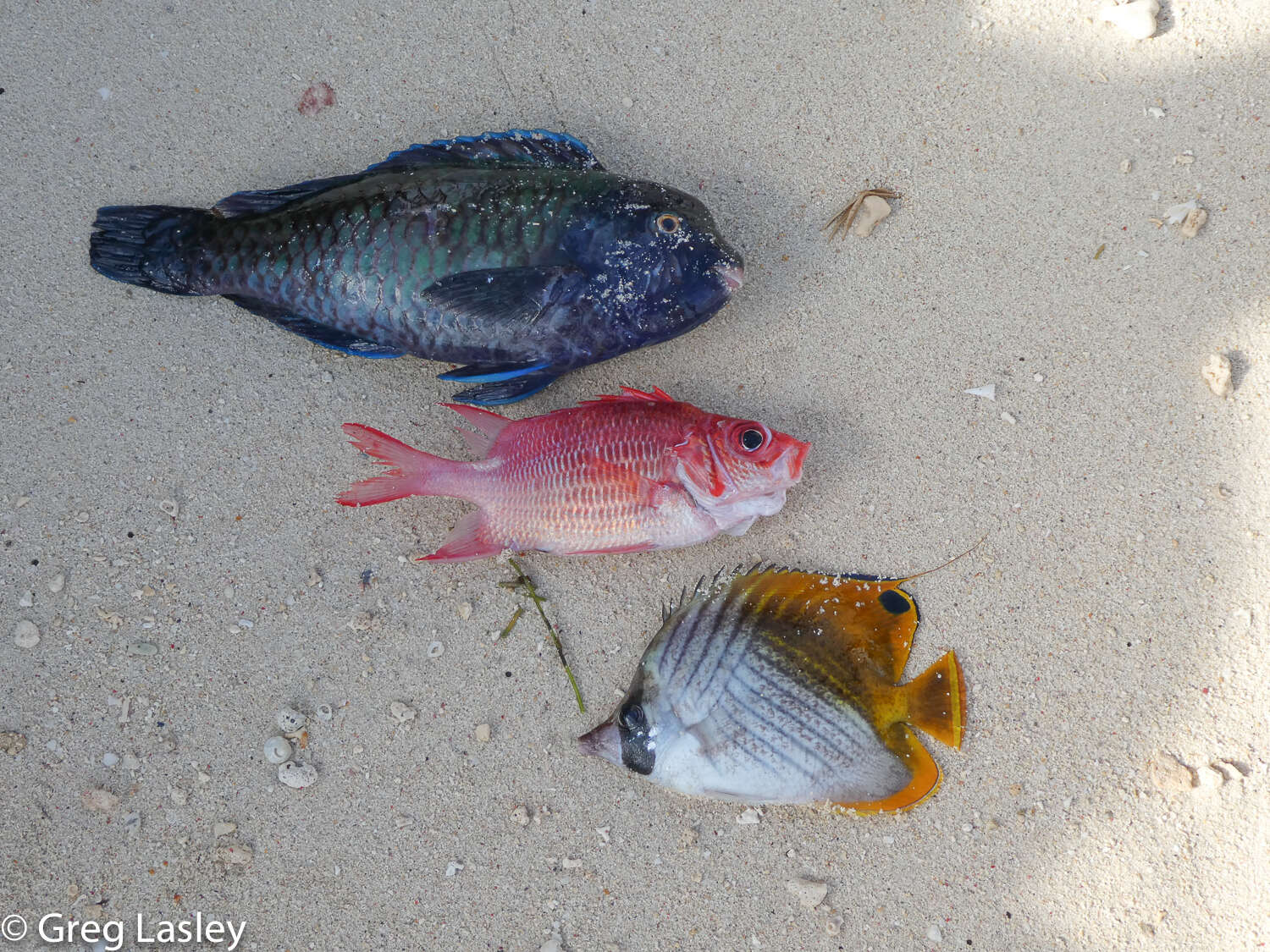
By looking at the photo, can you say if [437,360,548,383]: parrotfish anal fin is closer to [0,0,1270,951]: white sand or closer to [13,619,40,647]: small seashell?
[0,0,1270,951]: white sand

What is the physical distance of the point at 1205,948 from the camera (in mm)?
2406

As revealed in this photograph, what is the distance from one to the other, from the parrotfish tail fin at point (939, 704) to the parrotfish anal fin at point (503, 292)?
1.70 metres

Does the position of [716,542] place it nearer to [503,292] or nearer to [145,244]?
[503,292]

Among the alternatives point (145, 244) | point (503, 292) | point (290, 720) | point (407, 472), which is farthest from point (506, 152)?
point (290, 720)

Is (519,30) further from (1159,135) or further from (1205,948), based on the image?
(1205,948)

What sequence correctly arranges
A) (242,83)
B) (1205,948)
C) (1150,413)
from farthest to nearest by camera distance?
(242,83) → (1150,413) → (1205,948)

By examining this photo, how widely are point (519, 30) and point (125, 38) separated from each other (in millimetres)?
1436

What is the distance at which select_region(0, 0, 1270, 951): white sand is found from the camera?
8.13 feet

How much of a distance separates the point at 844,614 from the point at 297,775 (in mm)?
1900

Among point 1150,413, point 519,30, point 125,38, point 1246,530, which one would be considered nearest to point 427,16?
point 519,30

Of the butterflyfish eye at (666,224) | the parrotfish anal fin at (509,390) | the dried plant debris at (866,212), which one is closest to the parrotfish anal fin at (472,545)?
the parrotfish anal fin at (509,390)

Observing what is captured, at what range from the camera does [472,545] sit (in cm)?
243

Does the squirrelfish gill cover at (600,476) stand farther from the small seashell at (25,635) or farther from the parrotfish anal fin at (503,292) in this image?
the small seashell at (25,635)

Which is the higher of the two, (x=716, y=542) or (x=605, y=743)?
(x=716, y=542)
